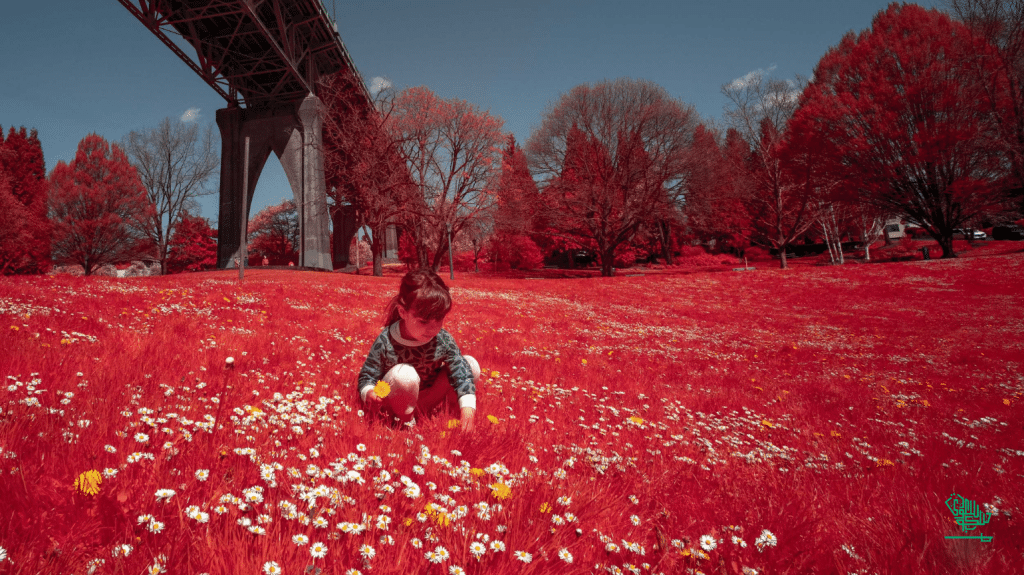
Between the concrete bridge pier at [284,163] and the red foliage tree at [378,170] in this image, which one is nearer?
the red foliage tree at [378,170]

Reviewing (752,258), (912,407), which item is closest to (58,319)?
(912,407)

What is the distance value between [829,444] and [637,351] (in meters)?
4.77

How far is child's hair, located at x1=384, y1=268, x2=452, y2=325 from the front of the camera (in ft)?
9.07

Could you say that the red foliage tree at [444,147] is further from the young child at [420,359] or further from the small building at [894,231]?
the small building at [894,231]

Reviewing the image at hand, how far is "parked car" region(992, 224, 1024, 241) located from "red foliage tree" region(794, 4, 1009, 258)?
27.1m

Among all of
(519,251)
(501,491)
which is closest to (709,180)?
(519,251)

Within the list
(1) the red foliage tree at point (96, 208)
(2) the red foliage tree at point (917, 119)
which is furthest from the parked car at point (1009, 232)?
(1) the red foliage tree at point (96, 208)

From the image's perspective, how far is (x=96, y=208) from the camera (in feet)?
99.7

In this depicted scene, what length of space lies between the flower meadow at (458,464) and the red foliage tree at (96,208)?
34267mm

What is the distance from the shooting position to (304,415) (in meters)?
2.54

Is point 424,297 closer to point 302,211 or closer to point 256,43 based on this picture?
point 302,211

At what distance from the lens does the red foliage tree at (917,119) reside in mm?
24047

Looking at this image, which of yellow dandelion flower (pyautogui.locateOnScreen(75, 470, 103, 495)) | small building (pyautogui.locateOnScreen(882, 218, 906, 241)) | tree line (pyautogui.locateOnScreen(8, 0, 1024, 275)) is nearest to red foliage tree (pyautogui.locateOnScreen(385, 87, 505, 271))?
tree line (pyautogui.locateOnScreen(8, 0, 1024, 275))

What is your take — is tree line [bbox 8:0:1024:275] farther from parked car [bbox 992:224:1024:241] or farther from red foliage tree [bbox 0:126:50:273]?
parked car [bbox 992:224:1024:241]
